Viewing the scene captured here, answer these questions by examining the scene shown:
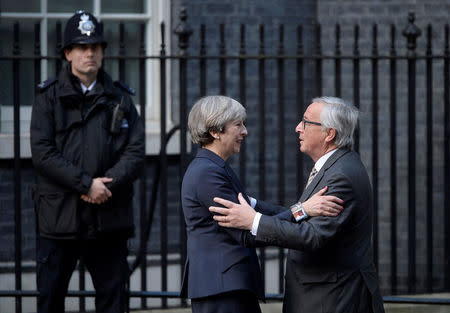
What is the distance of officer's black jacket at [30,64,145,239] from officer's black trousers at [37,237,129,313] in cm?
9

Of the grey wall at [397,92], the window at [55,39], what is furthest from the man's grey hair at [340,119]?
the grey wall at [397,92]

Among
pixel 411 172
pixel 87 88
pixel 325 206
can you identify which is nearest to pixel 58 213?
pixel 87 88

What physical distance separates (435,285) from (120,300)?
372 cm

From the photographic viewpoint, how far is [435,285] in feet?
27.2

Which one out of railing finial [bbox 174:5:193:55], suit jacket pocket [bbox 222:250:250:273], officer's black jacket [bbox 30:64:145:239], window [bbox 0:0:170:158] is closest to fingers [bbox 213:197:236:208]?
suit jacket pocket [bbox 222:250:250:273]

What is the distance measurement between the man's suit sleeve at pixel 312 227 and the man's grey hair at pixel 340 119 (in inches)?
7.5

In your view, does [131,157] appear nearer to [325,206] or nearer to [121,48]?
[121,48]

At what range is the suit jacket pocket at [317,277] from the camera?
3979 mm

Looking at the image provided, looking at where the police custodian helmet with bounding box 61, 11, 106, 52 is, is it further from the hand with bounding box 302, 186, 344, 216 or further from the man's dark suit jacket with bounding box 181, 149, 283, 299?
the hand with bounding box 302, 186, 344, 216

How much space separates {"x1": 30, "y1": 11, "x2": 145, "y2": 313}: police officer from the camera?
5.32 m

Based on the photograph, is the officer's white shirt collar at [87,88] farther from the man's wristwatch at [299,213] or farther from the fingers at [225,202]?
the man's wristwatch at [299,213]

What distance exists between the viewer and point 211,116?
13.4 feet

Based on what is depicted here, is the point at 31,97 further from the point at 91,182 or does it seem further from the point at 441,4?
the point at 441,4

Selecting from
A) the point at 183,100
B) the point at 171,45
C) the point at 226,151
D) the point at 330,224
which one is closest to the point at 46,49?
the point at 171,45
